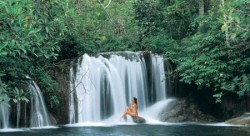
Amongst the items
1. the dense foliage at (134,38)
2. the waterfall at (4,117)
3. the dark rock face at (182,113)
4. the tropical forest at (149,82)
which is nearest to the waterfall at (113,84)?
the tropical forest at (149,82)

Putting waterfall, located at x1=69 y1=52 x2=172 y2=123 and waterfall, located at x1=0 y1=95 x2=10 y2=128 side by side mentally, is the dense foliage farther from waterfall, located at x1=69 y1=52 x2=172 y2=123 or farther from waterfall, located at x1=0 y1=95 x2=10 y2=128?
waterfall, located at x1=0 y1=95 x2=10 y2=128

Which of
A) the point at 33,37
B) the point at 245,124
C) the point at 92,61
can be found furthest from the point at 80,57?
the point at 33,37

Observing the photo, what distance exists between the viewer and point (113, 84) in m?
17.9

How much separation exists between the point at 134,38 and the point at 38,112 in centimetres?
777

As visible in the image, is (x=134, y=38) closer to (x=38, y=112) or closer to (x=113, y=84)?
(x=113, y=84)

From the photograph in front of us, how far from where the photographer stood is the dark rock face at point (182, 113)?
17.0m

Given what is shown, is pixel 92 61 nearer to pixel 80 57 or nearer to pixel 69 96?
pixel 80 57

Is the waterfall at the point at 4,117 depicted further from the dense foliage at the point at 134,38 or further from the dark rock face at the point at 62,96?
the dark rock face at the point at 62,96

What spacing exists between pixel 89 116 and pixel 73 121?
846 mm

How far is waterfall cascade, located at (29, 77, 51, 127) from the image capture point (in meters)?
14.9

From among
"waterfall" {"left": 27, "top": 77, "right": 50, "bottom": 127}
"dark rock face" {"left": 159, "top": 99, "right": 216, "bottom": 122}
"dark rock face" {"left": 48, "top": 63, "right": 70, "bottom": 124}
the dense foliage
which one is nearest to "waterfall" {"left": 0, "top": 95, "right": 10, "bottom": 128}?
"waterfall" {"left": 27, "top": 77, "right": 50, "bottom": 127}

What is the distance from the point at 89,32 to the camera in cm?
1978

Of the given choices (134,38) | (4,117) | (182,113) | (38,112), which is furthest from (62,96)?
(134,38)

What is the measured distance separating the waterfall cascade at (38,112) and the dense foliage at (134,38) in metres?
0.91
